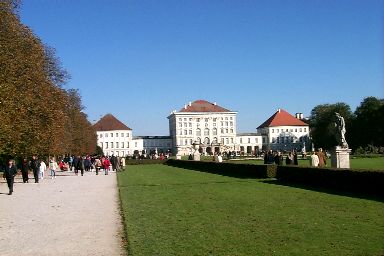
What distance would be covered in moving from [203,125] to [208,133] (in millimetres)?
2904

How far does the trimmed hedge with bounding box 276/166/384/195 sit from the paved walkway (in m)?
7.10

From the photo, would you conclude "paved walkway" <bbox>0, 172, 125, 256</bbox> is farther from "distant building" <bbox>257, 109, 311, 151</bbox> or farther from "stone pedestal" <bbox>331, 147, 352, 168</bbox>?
"distant building" <bbox>257, 109, 311, 151</bbox>

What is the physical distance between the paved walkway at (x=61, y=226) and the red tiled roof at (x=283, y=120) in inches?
4873

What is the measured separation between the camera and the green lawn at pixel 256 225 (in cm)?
715

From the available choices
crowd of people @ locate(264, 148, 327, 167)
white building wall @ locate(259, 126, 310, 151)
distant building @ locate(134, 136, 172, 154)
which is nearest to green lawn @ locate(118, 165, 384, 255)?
crowd of people @ locate(264, 148, 327, 167)

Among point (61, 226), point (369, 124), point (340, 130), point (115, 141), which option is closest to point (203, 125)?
point (115, 141)

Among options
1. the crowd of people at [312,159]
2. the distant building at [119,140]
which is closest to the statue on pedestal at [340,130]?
the crowd of people at [312,159]

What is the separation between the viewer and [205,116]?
135 metres

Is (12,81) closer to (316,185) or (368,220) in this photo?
(316,185)

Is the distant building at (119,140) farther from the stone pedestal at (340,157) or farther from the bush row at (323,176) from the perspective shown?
the stone pedestal at (340,157)

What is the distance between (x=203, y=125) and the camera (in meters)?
136

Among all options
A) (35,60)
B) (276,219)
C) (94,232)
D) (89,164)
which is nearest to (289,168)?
(276,219)

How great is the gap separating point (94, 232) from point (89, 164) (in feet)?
123

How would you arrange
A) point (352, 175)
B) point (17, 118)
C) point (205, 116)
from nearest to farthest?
point (352, 175), point (17, 118), point (205, 116)
